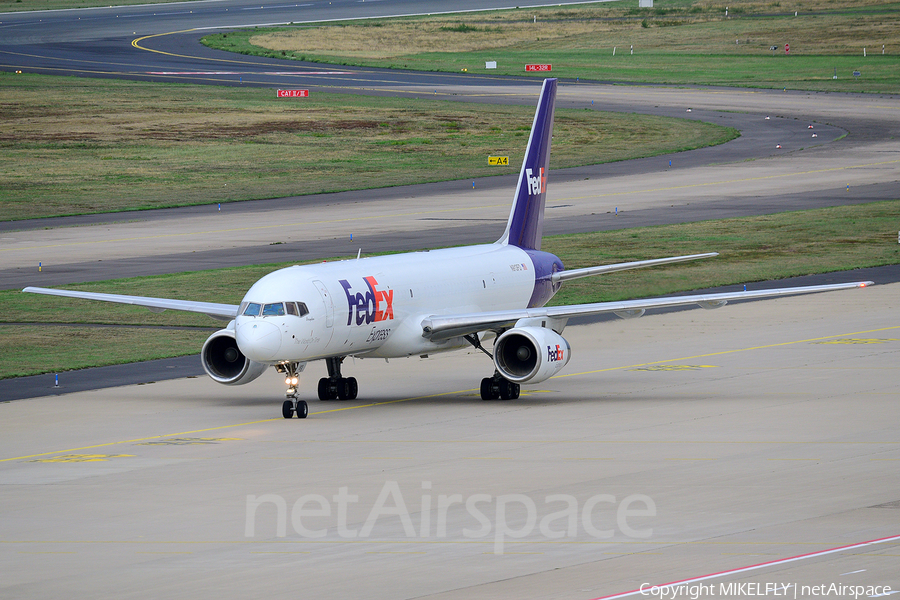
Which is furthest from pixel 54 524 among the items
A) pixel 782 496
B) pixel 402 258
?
pixel 402 258

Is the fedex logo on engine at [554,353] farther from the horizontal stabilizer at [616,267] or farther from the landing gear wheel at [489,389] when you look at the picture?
the horizontal stabilizer at [616,267]

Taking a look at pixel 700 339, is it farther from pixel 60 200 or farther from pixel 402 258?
pixel 60 200

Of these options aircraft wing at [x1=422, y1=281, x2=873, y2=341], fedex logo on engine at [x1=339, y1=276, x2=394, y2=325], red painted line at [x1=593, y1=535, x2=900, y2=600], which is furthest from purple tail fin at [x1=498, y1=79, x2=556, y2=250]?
red painted line at [x1=593, y1=535, x2=900, y2=600]

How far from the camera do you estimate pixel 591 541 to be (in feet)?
77.8

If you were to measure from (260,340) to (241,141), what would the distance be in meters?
77.1

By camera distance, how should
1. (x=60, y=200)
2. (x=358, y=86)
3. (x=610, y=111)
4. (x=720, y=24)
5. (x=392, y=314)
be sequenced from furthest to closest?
(x=720, y=24)
(x=358, y=86)
(x=610, y=111)
(x=60, y=200)
(x=392, y=314)

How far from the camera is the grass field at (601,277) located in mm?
47250

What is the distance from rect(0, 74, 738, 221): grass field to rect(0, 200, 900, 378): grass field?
28.2 metres

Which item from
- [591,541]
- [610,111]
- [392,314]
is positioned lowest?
[591,541]

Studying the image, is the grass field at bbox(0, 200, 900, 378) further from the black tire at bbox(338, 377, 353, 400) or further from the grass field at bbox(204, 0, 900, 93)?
the grass field at bbox(204, 0, 900, 93)

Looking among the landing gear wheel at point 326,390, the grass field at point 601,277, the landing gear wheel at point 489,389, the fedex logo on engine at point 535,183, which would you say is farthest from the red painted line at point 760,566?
the grass field at point 601,277

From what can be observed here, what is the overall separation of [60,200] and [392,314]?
56208 mm

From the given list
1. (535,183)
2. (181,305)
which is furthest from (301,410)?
(535,183)

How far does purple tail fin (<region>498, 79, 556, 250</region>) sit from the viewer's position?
4481 centimetres
